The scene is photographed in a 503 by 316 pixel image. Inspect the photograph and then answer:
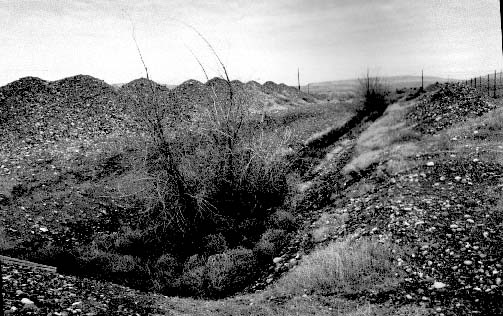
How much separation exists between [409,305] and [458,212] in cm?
291

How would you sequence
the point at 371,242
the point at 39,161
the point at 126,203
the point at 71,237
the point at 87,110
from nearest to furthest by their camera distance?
1. the point at 371,242
2. the point at 71,237
3. the point at 126,203
4. the point at 39,161
5. the point at 87,110

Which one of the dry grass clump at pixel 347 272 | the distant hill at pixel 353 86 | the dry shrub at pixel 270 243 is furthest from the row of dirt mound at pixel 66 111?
the distant hill at pixel 353 86

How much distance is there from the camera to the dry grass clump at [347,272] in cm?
600

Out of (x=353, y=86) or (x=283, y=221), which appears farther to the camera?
(x=353, y=86)

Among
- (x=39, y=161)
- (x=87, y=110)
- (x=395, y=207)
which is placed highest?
(x=87, y=110)

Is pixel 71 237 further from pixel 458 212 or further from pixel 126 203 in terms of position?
pixel 458 212

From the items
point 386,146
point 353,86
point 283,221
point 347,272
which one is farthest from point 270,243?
point 353,86

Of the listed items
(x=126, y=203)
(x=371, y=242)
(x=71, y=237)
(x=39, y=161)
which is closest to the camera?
(x=371, y=242)

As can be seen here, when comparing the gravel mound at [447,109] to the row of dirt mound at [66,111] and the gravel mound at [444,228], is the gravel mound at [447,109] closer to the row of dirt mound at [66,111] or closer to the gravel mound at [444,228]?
the gravel mound at [444,228]

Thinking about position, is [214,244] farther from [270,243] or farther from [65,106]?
[65,106]

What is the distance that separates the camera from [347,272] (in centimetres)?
629

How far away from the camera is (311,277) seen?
6.40 metres

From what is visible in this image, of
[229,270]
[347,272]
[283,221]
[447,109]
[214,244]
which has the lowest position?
[229,270]

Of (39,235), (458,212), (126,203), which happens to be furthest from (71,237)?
(458,212)
